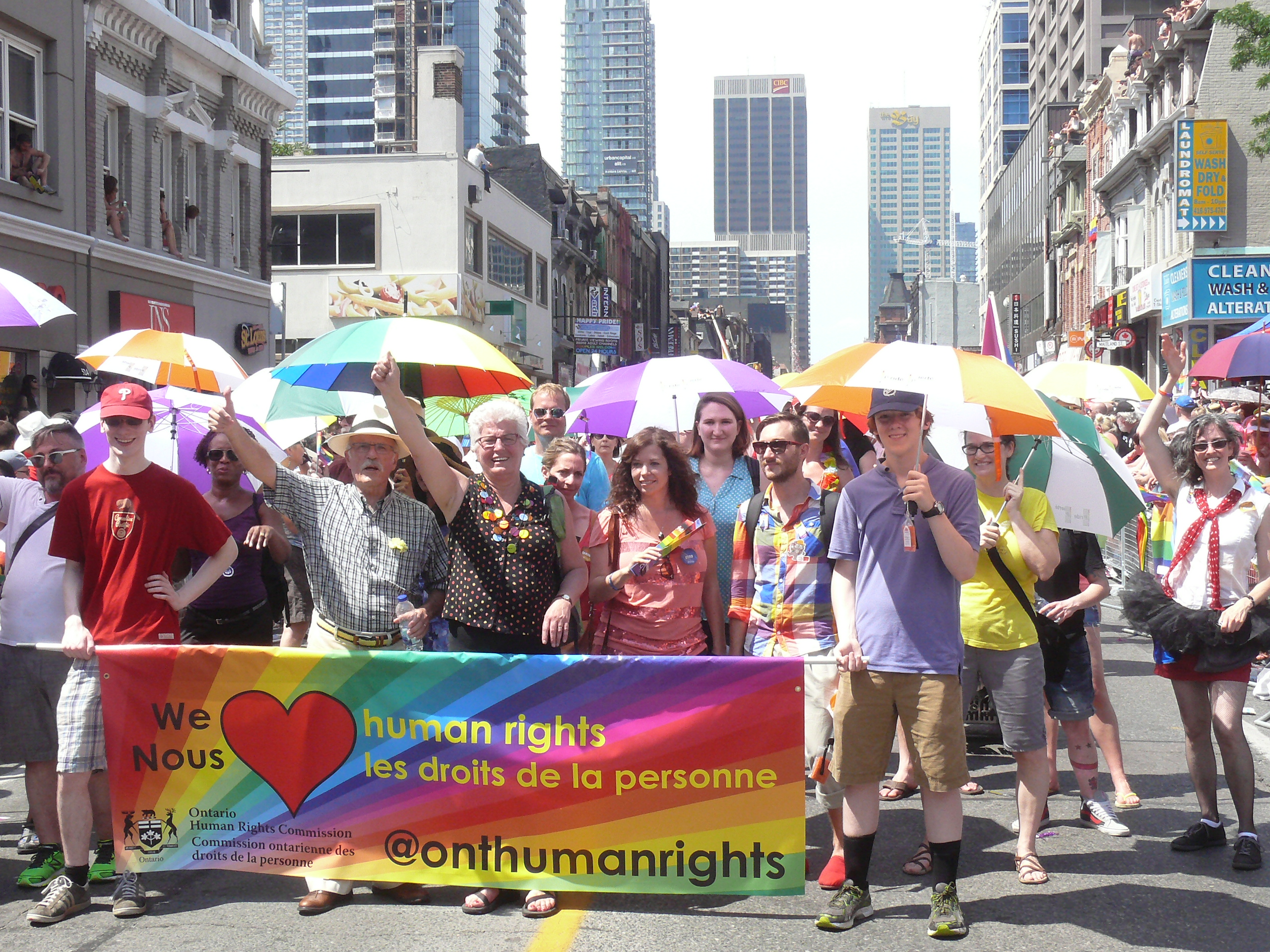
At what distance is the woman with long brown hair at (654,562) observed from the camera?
5508 mm

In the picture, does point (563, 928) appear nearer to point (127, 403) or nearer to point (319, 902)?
point (319, 902)

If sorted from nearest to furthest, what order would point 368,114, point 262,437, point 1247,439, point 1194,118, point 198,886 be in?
point 198,886 → point 262,437 → point 1247,439 → point 1194,118 → point 368,114

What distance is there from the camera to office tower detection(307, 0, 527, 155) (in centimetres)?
12362

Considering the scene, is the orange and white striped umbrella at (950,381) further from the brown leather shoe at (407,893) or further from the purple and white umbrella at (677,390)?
the brown leather shoe at (407,893)

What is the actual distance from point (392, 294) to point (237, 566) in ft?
115

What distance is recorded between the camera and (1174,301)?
119 feet

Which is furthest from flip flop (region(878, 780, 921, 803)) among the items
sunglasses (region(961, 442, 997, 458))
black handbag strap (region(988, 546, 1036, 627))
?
sunglasses (region(961, 442, 997, 458))

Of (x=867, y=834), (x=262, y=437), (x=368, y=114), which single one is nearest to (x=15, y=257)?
(x=262, y=437)

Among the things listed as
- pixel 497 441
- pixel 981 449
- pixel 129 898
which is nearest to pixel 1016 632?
pixel 981 449

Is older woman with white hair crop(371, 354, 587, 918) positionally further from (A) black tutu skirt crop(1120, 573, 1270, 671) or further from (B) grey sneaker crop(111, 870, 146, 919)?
(A) black tutu skirt crop(1120, 573, 1270, 671)

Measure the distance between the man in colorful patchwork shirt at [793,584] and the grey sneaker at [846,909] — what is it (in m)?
0.54

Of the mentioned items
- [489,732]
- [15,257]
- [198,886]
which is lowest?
[198,886]

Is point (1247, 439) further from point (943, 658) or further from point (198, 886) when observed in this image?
point (198, 886)

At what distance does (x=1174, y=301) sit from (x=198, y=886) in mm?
35892
